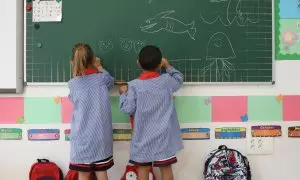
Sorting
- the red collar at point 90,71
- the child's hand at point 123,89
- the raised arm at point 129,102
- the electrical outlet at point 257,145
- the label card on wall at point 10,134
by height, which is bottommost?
the electrical outlet at point 257,145

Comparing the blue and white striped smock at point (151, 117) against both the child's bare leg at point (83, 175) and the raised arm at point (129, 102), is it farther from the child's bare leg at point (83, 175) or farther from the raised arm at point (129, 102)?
the child's bare leg at point (83, 175)

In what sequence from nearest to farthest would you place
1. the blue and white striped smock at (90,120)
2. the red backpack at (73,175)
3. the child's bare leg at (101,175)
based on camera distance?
the blue and white striped smock at (90,120)
the child's bare leg at (101,175)
the red backpack at (73,175)

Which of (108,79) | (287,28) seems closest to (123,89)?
(108,79)

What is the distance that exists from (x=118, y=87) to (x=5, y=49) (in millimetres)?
919

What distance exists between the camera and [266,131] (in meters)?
2.57

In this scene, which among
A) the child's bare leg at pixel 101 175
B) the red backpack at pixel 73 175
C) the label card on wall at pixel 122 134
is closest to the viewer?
the child's bare leg at pixel 101 175

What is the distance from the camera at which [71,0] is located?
8.04ft

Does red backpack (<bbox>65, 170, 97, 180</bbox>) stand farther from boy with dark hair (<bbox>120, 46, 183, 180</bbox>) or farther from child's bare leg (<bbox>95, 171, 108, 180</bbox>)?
boy with dark hair (<bbox>120, 46, 183, 180</bbox>)

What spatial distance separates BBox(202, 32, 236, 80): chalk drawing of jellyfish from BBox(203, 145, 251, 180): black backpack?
0.63 metres

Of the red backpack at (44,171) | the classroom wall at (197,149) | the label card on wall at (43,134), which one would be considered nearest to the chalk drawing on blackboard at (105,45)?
the classroom wall at (197,149)

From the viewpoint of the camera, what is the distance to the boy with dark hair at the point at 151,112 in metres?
2.20

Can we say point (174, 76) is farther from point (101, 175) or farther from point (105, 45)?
point (101, 175)

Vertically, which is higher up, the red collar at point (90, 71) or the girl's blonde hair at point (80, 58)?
the girl's blonde hair at point (80, 58)

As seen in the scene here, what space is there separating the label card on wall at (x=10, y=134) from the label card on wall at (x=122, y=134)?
2.50 feet
